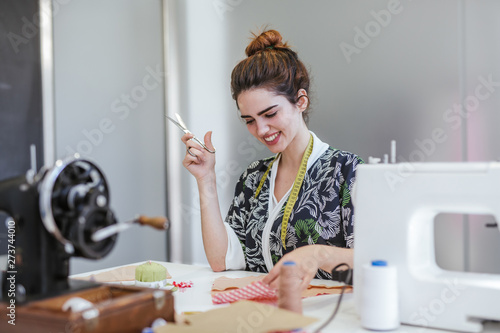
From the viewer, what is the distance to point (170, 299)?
0.90 meters

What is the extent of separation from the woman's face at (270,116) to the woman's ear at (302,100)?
33 mm

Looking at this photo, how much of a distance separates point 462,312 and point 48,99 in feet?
6.06

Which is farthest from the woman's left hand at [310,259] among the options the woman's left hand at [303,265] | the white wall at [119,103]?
the white wall at [119,103]

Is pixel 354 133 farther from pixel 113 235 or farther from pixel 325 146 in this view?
pixel 113 235

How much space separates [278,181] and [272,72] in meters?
0.44

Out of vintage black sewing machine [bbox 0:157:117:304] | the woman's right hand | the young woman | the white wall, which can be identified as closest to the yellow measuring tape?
the young woman

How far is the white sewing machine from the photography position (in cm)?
93

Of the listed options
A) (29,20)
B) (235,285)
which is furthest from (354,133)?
(29,20)

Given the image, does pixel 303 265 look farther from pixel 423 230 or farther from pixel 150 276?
pixel 150 276

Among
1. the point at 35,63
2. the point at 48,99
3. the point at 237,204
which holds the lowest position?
the point at 237,204

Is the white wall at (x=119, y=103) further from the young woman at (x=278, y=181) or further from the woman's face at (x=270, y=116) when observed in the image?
the woman's face at (x=270, y=116)

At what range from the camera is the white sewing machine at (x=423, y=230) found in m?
0.93

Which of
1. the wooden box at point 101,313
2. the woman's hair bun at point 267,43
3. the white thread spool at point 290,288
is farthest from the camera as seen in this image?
the woman's hair bun at point 267,43

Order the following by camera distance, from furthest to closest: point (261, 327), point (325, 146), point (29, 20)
Result: point (29, 20) < point (325, 146) < point (261, 327)
